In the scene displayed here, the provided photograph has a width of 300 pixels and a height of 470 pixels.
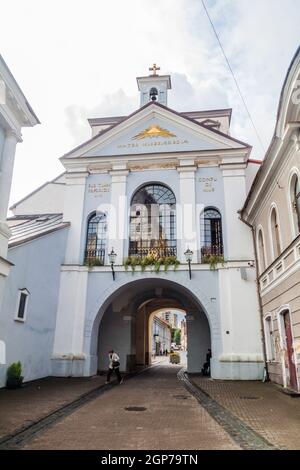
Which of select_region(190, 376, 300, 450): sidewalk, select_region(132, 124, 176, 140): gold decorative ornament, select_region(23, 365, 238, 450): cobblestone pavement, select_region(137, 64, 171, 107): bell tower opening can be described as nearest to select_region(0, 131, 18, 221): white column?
select_region(23, 365, 238, 450): cobblestone pavement

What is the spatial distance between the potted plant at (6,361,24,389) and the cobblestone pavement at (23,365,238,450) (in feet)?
11.1

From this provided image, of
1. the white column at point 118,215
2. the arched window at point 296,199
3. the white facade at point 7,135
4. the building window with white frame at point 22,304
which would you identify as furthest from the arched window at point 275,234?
the building window with white frame at point 22,304

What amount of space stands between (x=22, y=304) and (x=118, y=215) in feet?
22.2

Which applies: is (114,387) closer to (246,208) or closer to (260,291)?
(260,291)

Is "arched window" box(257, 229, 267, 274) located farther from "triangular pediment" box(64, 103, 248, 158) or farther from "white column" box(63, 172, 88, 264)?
"white column" box(63, 172, 88, 264)

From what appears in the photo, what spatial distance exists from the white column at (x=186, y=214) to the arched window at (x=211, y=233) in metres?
0.49

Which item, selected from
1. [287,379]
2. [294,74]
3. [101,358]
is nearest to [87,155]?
[101,358]

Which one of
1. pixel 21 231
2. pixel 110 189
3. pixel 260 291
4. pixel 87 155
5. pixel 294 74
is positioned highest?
pixel 87 155

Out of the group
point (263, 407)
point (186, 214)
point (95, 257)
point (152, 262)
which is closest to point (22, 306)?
point (95, 257)

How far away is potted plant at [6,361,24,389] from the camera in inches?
498

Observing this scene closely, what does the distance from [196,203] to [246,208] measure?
2785 millimetres

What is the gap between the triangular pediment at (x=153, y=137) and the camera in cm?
1970

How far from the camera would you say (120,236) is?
60.6 feet

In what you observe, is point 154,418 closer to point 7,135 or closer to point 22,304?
point 22,304
